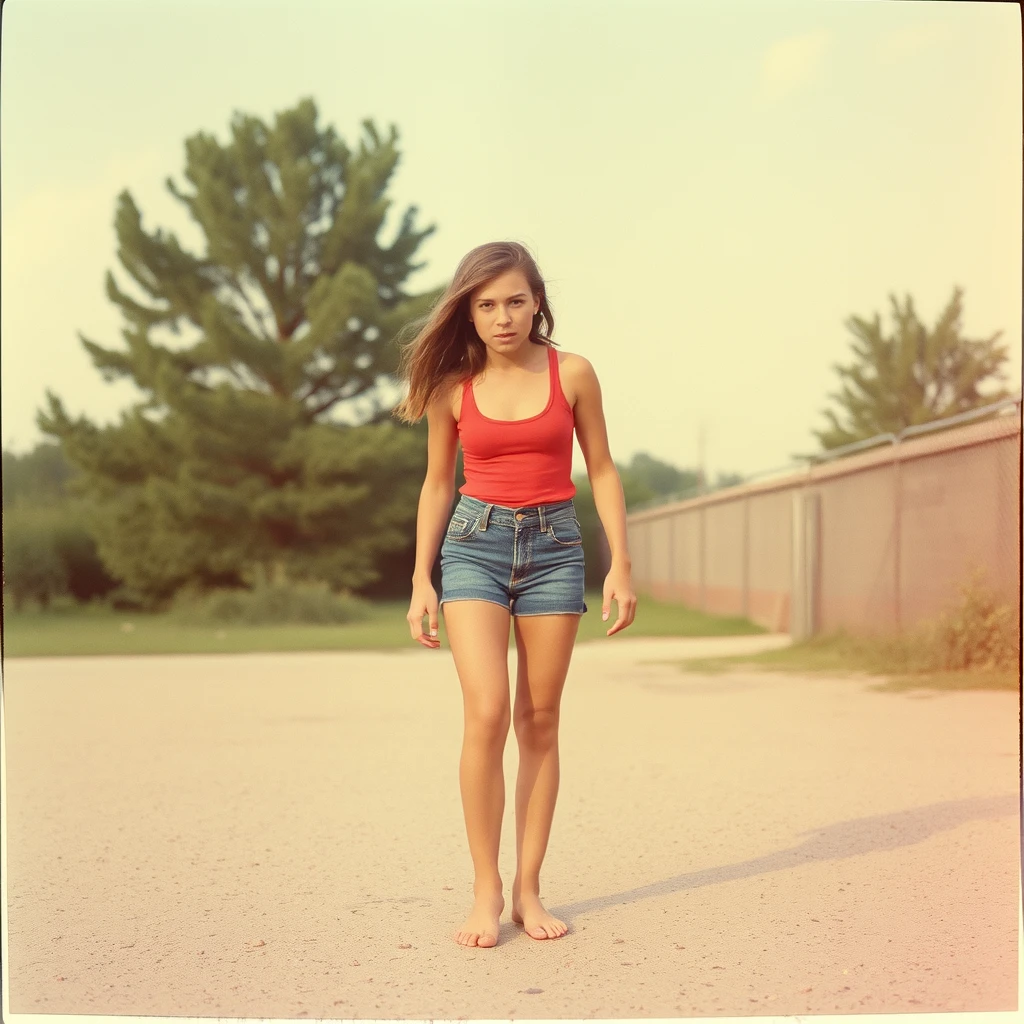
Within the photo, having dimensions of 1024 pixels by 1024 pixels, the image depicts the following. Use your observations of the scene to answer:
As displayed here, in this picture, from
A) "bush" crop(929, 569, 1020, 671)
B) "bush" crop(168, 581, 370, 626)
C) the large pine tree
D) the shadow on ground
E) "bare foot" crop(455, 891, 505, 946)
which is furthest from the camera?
the large pine tree

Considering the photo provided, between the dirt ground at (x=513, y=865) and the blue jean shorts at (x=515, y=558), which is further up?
the blue jean shorts at (x=515, y=558)

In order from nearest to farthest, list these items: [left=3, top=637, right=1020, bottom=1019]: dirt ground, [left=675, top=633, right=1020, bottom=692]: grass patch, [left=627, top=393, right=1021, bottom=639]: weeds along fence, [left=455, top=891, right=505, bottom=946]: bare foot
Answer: [left=3, top=637, right=1020, bottom=1019]: dirt ground < [left=455, top=891, right=505, bottom=946]: bare foot < [left=675, top=633, right=1020, bottom=692]: grass patch < [left=627, top=393, right=1021, bottom=639]: weeds along fence

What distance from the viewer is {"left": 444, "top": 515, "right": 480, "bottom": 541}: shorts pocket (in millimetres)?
3466

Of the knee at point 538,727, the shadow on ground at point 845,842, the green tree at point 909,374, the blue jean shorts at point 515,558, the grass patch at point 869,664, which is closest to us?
the blue jean shorts at point 515,558

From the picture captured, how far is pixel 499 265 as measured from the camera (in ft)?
11.4

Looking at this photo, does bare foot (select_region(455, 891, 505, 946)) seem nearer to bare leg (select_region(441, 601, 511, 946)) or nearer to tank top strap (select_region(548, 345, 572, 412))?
bare leg (select_region(441, 601, 511, 946))

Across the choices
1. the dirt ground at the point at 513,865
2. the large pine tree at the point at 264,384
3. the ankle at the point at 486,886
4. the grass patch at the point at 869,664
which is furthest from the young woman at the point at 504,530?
the large pine tree at the point at 264,384

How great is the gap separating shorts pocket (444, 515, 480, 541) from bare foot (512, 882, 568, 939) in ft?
3.13

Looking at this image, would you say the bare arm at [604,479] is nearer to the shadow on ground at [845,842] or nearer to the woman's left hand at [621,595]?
the woman's left hand at [621,595]

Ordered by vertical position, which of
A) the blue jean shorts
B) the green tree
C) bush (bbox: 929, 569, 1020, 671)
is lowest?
bush (bbox: 929, 569, 1020, 671)

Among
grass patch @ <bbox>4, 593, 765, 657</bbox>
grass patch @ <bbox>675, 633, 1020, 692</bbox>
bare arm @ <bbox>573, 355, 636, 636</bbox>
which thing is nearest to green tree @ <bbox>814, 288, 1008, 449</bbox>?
grass patch @ <bbox>4, 593, 765, 657</bbox>

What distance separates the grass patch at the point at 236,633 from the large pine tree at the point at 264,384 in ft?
6.42

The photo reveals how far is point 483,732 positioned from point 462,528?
53 centimetres

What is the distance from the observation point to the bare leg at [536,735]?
352 cm
